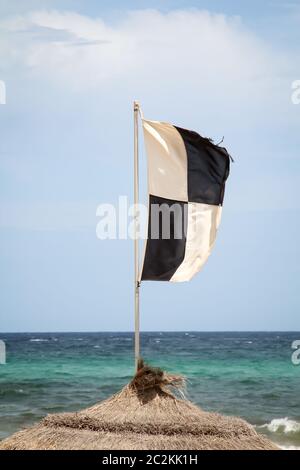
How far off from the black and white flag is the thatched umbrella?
120 centimetres

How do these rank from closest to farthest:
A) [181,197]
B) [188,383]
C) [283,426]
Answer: [181,197]
[283,426]
[188,383]

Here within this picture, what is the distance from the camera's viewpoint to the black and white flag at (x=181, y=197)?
8008 millimetres

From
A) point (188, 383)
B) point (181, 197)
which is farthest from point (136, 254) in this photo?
point (188, 383)

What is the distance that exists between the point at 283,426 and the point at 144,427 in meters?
13.1

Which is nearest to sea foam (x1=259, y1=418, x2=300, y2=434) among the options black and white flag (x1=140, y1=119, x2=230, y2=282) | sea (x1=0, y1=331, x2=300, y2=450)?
sea (x1=0, y1=331, x2=300, y2=450)

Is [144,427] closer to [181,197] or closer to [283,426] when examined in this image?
[181,197]

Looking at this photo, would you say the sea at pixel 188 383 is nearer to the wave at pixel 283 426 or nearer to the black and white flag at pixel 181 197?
the wave at pixel 283 426

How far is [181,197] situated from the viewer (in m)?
8.14

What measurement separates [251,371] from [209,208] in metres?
26.3

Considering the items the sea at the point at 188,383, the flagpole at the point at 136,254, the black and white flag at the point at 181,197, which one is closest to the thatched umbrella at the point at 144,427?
the flagpole at the point at 136,254

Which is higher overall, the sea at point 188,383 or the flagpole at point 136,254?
the flagpole at point 136,254

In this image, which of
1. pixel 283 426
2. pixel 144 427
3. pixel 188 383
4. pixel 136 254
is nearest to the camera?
pixel 144 427

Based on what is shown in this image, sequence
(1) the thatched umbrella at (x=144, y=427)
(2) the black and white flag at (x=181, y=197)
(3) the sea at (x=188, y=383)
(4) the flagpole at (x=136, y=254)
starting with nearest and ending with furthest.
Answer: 1. (1) the thatched umbrella at (x=144, y=427)
2. (4) the flagpole at (x=136, y=254)
3. (2) the black and white flag at (x=181, y=197)
4. (3) the sea at (x=188, y=383)

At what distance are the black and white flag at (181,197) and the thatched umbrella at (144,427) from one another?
120 cm
